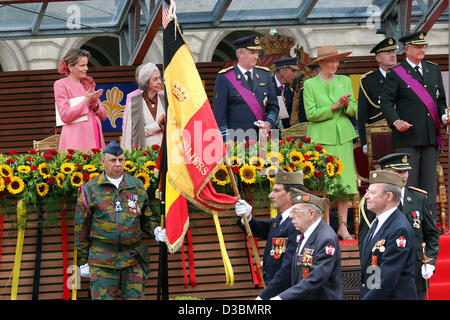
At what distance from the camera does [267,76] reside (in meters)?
8.73

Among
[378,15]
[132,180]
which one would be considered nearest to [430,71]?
[132,180]

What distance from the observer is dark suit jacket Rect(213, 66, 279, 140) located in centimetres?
849

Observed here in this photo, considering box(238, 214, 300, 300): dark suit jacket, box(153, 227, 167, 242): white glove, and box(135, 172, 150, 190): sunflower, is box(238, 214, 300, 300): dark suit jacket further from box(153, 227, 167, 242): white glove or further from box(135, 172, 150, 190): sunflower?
box(135, 172, 150, 190): sunflower

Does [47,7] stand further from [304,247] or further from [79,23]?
[304,247]

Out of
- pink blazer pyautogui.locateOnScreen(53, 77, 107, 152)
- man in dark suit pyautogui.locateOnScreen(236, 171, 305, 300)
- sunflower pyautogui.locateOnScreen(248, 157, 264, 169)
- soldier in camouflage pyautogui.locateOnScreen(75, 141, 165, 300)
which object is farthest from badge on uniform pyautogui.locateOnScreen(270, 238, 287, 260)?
pink blazer pyautogui.locateOnScreen(53, 77, 107, 152)

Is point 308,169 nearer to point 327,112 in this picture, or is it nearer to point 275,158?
point 275,158

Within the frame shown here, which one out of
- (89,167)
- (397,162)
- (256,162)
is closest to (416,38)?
(397,162)

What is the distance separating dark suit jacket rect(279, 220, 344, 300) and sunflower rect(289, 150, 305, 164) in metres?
2.07

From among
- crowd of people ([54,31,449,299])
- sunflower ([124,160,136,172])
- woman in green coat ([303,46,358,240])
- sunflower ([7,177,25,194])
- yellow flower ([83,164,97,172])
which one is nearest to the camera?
crowd of people ([54,31,449,299])

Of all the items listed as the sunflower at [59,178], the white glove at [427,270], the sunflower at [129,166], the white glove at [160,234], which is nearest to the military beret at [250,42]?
the sunflower at [129,166]

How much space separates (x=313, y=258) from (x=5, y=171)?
305 centimetres

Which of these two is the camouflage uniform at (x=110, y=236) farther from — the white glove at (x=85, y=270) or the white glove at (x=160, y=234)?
the white glove at (x=160, y=234)

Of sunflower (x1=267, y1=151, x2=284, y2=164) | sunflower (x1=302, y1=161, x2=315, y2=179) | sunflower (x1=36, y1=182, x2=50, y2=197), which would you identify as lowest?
sunflower (x1=36, y1=182, x2=50, y2=197)

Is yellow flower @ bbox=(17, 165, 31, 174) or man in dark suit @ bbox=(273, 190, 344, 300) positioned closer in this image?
man in dark suit @ bbox=(273, 190, 344, 300)
